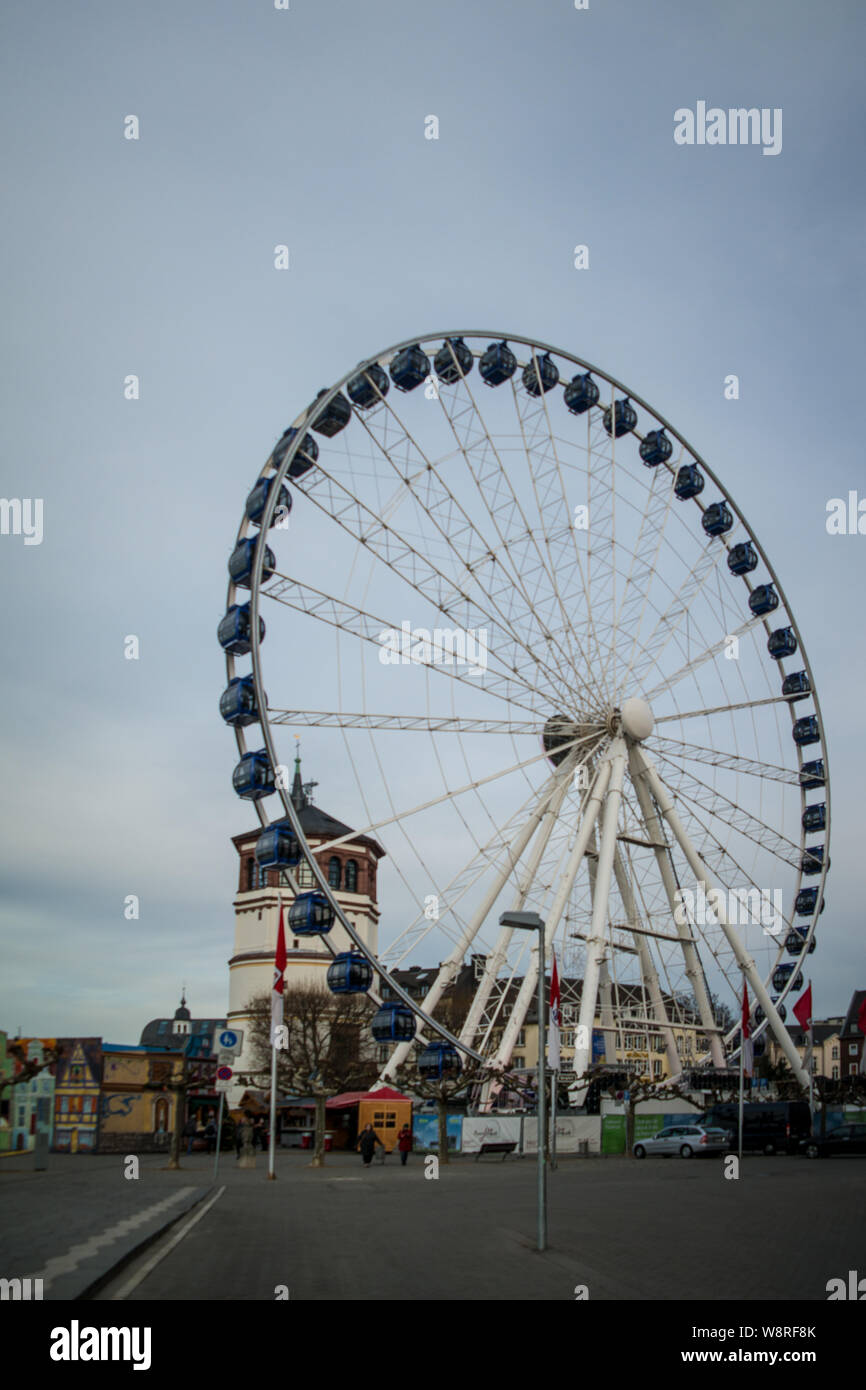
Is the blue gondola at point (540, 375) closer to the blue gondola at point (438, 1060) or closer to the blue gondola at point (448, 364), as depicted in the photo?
the blue gondola at point (448, 364)

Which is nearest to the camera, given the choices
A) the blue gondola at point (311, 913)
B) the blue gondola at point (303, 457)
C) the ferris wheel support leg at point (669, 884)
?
the blue gondola at point (311, 913)

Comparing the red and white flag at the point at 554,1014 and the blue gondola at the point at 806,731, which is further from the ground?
the blue gondola at the point at 806,731

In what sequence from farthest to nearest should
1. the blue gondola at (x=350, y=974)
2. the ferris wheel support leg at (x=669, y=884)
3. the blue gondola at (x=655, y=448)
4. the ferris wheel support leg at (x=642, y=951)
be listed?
the blue gondola at (x=655, y=448)
the ferris wheel support leg at (x=669, y=884)
the ferris wheel support leg at (x=642, y=951)
the blue gondola at (x=350, y=974)

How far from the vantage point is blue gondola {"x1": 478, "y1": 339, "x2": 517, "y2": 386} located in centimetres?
4272

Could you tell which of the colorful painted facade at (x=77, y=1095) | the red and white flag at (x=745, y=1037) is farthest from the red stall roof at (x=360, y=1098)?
the red and white flag at (x=745, y=1037)

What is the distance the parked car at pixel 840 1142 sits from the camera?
43375 millimetres

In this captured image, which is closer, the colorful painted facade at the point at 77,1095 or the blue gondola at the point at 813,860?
A: the blue gondola at the point at 813,860

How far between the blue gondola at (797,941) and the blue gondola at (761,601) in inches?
514

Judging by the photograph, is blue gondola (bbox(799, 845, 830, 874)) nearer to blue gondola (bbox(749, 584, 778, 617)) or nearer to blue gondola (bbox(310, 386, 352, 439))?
blue gondola (bbox(749, 584, 778, 617))

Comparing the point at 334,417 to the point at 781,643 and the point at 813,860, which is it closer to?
the point at 781,643

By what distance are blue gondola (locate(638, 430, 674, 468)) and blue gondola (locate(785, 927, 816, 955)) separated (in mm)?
19899

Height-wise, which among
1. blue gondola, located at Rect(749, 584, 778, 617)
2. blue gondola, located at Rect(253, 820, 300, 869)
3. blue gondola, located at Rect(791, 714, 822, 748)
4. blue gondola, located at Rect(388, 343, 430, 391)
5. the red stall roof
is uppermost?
blue gondola, located at Rect(388, 343, 430, 391)

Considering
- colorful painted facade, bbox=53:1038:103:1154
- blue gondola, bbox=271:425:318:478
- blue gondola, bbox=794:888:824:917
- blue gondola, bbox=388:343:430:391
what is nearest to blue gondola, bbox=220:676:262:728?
blue gondola, bbox=271:425:318:478
